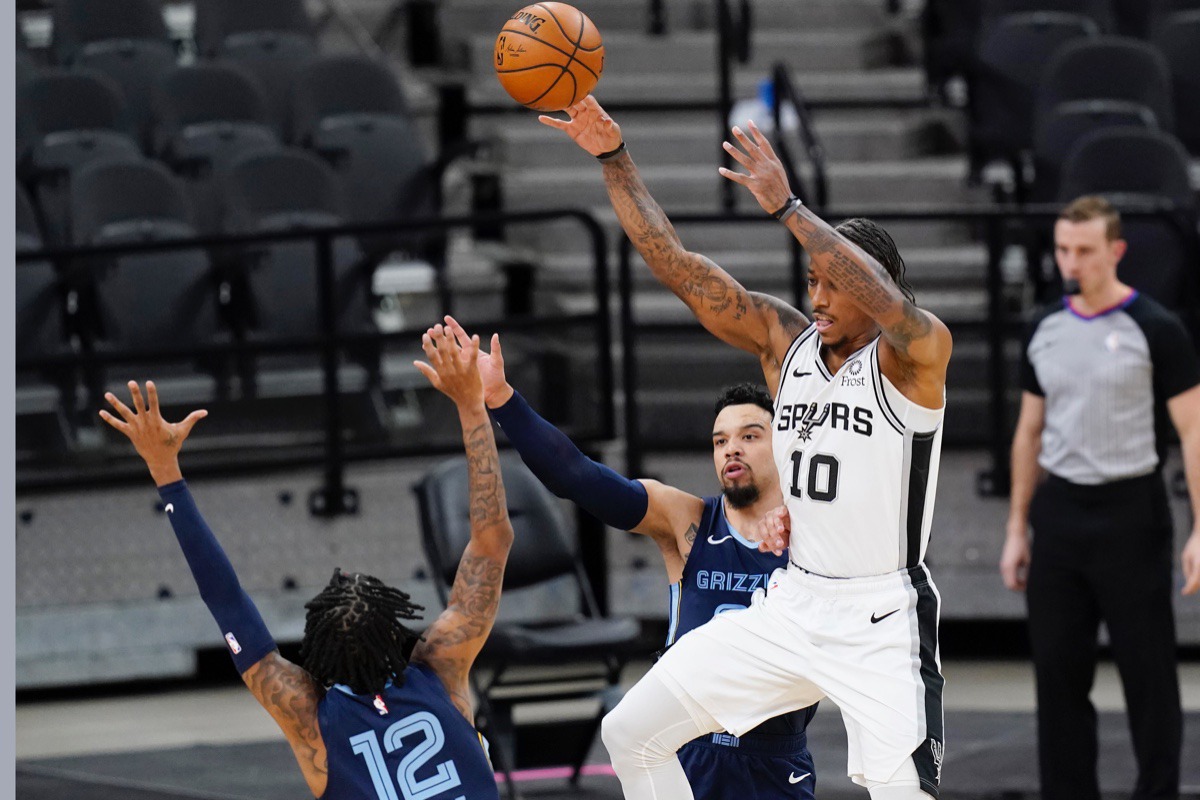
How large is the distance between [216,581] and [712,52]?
29.6 feet

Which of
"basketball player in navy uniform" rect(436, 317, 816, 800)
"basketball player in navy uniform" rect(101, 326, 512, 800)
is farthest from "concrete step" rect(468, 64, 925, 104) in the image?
"basketball player in navy uniform" rect(101, 326, 512, 800)

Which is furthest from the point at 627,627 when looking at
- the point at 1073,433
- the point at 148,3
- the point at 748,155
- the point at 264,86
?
the point at 148,3

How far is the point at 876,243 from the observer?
13.8 feet

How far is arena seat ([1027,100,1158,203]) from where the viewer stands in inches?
385

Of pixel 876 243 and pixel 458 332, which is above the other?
pixel 876 243

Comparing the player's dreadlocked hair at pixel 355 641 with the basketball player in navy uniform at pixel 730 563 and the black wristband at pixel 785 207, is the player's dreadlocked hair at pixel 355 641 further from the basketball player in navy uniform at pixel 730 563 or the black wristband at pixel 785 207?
the black wristband at pixel 785 207

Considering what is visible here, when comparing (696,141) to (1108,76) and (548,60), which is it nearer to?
(1108,76)

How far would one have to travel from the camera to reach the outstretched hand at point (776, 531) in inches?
168

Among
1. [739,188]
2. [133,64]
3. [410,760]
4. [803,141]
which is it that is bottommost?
[410,760]

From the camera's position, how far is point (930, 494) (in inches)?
165

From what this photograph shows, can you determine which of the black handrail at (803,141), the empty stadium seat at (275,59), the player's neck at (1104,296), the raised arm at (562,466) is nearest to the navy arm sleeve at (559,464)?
the raised arm at (562,466)

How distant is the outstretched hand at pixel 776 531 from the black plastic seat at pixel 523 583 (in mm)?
2123

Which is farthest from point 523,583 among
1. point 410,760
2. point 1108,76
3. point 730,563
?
point 1108,76

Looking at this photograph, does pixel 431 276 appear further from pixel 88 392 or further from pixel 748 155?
pixel 748 155
